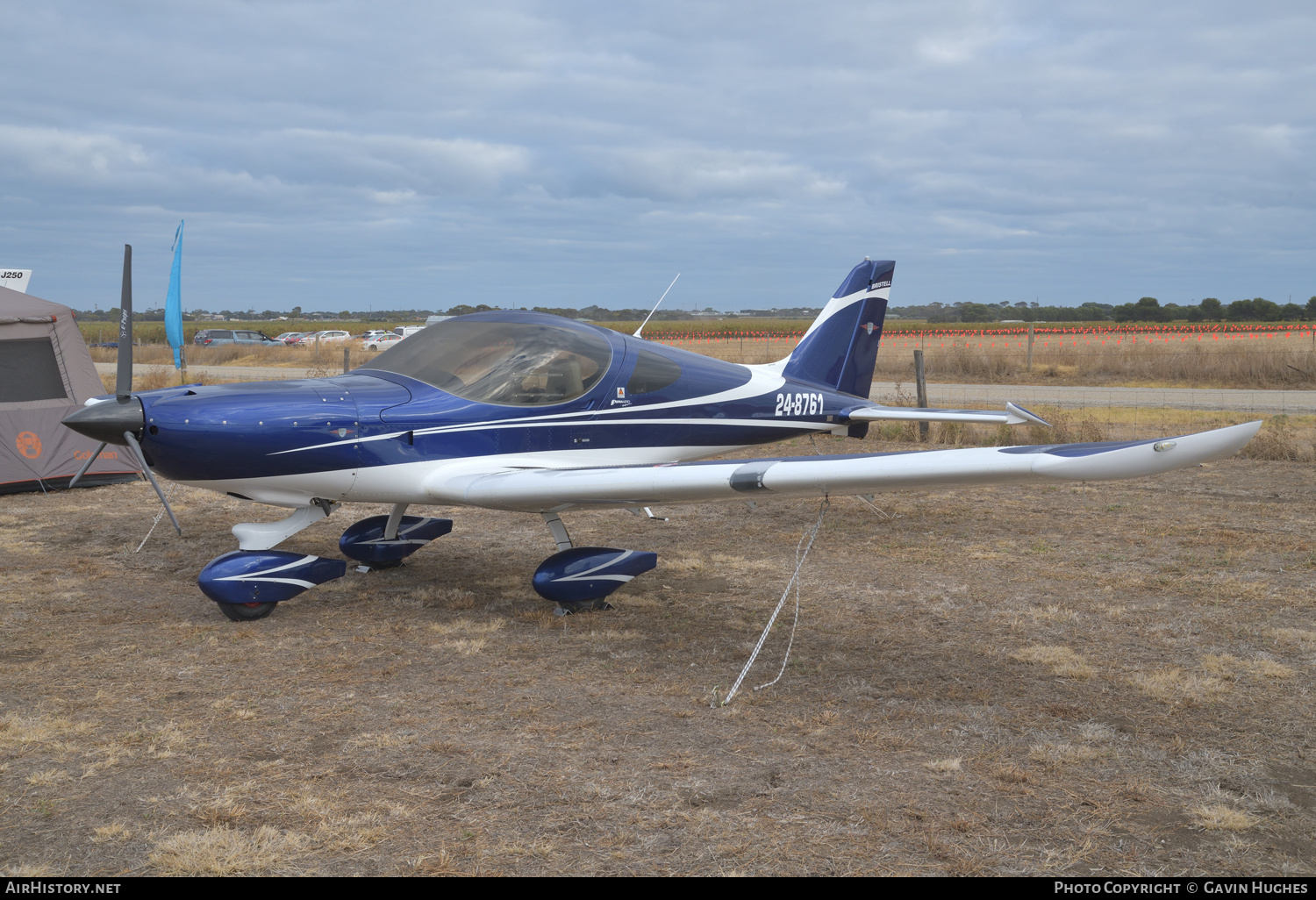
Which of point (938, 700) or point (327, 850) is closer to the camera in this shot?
point (327, 850)

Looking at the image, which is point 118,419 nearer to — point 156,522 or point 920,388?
point 156,522

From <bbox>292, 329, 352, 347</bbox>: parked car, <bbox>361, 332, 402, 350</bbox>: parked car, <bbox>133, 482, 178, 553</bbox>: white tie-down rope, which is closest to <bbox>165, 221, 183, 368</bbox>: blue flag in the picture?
<bbox>133, 482, 178, 553</bbox>: white tie-down rope

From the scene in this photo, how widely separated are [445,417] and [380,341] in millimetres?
42781

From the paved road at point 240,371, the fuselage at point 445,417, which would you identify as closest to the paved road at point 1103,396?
the paved road at point 240,371

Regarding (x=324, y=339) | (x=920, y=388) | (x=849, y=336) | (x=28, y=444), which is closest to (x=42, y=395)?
(x=28, y=444)

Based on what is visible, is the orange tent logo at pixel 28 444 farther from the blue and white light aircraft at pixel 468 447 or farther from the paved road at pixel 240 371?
the paved road at pixel 240 371

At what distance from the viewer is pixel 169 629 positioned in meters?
5.86

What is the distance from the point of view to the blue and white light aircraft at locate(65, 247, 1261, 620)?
5398mm

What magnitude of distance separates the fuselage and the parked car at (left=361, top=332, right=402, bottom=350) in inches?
1429

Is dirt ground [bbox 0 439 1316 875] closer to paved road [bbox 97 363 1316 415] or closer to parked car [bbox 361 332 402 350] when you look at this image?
paved road [bbox 97 363 1316 415]

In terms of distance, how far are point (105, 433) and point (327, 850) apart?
141 inches
